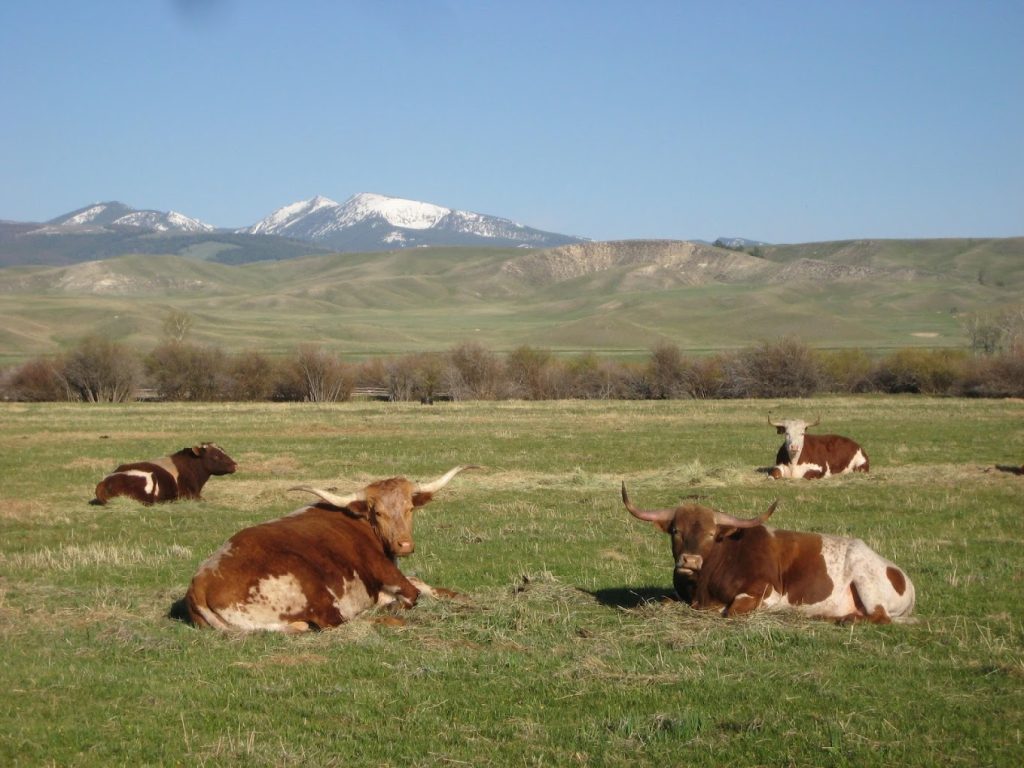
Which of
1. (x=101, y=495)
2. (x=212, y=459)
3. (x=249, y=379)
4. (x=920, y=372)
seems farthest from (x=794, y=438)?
(x=249, y=379)

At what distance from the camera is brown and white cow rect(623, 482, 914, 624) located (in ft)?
32.8

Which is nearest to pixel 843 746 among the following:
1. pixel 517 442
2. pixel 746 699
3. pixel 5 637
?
pixel 746 699

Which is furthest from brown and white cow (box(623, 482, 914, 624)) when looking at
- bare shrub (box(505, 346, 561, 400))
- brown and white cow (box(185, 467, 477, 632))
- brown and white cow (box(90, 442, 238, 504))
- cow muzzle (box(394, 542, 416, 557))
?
bare shrub (box(505, 346, 561, 400))

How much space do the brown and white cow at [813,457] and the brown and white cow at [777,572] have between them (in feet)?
41.2

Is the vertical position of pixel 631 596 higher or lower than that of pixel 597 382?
higher

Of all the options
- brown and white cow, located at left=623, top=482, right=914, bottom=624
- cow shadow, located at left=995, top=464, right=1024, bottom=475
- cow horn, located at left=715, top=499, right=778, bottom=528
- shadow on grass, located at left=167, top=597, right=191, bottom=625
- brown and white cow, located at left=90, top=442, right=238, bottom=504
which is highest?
cow horn, located at left=715, top=499, right=778, bottom=528

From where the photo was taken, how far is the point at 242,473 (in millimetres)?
24656

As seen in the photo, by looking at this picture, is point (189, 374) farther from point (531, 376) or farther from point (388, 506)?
point (388, 506)

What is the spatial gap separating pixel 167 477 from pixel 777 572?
1314 centimetres

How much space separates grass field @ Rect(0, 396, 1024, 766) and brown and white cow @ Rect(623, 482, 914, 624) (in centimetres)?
30

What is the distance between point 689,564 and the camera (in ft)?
32.8

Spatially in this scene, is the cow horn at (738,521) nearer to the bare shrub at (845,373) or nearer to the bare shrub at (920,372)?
the bare shrub at (845,373)

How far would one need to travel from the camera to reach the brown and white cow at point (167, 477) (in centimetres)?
1966

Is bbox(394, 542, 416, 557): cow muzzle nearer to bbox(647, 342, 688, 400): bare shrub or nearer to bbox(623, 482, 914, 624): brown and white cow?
bbox(623, 482, 914, 624): brown and white cow
